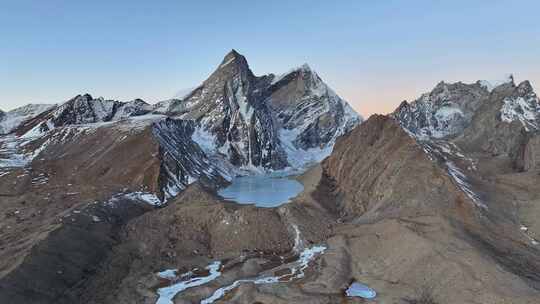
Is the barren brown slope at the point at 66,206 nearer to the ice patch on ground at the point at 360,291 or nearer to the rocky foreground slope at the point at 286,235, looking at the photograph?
the rocky foreground slope at the point at 286,235

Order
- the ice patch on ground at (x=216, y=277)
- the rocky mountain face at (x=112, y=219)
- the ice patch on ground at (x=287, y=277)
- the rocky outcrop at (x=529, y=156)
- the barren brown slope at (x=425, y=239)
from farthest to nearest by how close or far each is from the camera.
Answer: the rocky outcrop at (x=529, y=156) → the rocky mountain face at (x=112, y=219) → the ice patch on ground at (x=287, y=277) → the ice patch on ground at (x=216, y=277) → the barren brown slope at (x=425, y=239)

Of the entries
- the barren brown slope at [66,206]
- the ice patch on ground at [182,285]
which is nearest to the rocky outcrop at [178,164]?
the barren brown slope at [66,206]

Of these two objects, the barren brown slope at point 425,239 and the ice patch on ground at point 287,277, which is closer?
the barren brown slope at point 425,239

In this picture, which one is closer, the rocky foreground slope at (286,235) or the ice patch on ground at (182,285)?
the rocky foreground slope at (286,235)

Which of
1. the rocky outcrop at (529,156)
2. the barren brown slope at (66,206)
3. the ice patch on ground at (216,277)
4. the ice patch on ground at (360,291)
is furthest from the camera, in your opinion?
the rocky outcrop at (529,156)

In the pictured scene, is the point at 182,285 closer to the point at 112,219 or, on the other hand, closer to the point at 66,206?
the point at 112,219

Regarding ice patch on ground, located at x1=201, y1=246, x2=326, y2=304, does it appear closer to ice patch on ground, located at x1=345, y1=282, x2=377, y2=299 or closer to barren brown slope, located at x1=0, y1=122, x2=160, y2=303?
ice patch on ground, located at x1=345, y1=282, x2=377, y2=299

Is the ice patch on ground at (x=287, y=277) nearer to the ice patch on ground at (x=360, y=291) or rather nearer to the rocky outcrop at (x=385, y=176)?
the ice patch on ground at (x=360, y=291)

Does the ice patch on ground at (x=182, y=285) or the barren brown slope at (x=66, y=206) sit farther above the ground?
the barren brown slope at (x=66, y=206)

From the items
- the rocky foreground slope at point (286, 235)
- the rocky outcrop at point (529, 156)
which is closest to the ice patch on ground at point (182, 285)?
the rocky foreground slope at point (286, 235)

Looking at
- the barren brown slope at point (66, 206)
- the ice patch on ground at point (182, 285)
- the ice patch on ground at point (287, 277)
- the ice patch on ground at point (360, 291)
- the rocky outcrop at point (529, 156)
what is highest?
the barren brown slope at point (66, 206)

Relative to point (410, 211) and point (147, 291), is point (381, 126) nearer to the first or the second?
point (410, 211)

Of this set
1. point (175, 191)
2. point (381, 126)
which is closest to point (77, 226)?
point (175, 191)
